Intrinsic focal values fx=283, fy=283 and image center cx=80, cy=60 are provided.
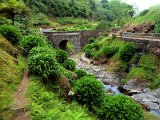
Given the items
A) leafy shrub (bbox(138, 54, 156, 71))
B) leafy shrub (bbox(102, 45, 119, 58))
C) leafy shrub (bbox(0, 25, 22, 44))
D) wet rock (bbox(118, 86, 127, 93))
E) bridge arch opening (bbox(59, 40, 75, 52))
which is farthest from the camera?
bridge arch opening (bbox(59, 40, 75, 52))

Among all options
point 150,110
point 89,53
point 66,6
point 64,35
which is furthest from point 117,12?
point 150,110

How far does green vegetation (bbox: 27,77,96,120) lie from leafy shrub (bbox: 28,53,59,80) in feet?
2.07

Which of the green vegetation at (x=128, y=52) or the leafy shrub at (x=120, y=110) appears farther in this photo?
the green vegetation at (x=128, y=52)

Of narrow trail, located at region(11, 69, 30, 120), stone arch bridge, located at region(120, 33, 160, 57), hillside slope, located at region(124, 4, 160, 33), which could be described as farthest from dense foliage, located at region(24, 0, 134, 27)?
narrow trail, located at region(11, 69, 30, 120)

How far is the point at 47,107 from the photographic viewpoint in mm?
16484

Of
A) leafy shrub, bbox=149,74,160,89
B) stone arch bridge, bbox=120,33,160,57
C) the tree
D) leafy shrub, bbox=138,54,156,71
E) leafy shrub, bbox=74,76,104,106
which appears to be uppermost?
the tree

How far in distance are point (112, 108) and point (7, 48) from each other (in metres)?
10.3

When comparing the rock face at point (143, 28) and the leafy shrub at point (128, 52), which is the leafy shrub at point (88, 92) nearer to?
the leafy shrub at point (128, 52)

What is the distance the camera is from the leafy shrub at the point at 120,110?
17.3 m

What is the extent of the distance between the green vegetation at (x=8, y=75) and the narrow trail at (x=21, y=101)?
31cm

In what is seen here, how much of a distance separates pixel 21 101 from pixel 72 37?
48.2m

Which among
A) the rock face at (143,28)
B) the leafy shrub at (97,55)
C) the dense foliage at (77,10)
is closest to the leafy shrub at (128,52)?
the leafy shrub at (97,55)

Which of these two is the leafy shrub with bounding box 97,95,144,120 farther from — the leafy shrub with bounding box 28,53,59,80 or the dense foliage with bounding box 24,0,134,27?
the dense foliage with bounding box 24,0,134,27

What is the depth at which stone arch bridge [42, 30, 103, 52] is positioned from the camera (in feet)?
201
